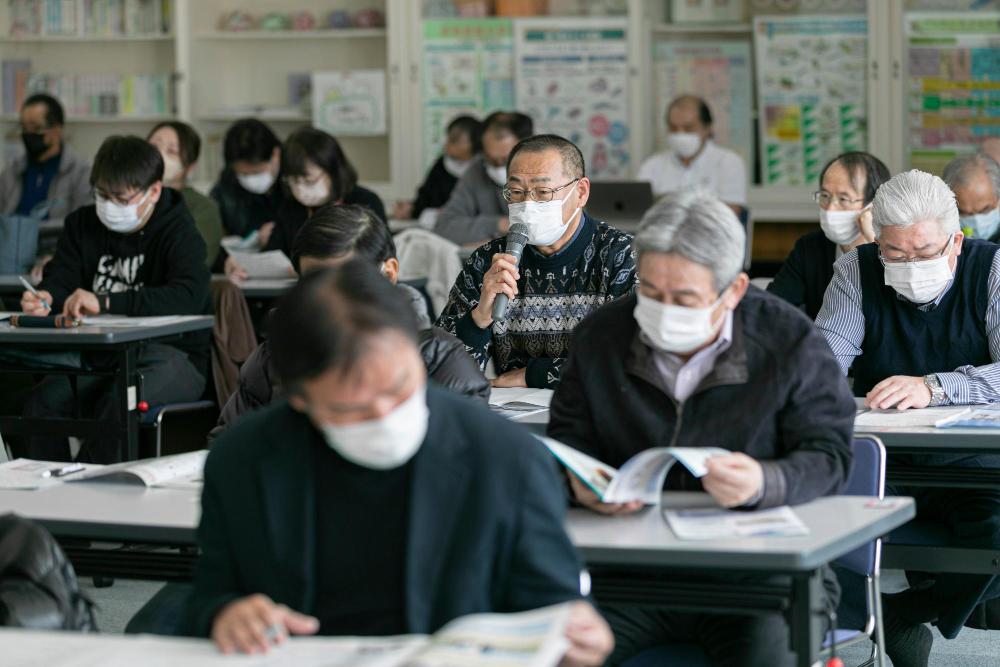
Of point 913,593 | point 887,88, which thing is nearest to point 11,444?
point 913,593

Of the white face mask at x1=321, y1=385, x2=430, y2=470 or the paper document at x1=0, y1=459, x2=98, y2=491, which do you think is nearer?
the white face mask at x1=321, y1=385, x2=430, y2=470

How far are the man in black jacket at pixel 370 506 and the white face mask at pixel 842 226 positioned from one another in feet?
8.84

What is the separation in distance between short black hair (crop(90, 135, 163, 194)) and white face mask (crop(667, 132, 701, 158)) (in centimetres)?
359

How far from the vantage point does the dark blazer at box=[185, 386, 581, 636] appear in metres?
1.76

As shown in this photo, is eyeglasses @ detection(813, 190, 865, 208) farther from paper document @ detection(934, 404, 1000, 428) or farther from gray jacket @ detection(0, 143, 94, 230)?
gray jacket @ detection(0, 143, 94, 230)

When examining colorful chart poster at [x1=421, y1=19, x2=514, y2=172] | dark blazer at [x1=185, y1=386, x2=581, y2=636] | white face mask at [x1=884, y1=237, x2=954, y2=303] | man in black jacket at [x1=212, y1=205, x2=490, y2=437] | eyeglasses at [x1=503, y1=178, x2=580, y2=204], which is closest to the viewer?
dark blazer at [x1=185, y1=386, x2=581, y2=636]

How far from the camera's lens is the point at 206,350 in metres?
4.90

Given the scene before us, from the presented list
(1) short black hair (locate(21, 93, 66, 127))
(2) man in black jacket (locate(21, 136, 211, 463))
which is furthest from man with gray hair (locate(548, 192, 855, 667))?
(1) short black hair (locate(21, 93, 66, 127))

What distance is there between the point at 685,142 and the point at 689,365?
5410 millimetres

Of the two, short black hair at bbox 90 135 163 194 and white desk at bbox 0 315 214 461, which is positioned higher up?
short black hair at bbox 90 135 163 194

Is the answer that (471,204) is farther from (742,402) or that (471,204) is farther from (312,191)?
(742,402)

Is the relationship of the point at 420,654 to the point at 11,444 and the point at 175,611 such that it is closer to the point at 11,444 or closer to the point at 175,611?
the point at 175,611

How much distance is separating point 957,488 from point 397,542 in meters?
1.77

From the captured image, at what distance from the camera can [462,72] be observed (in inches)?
328
